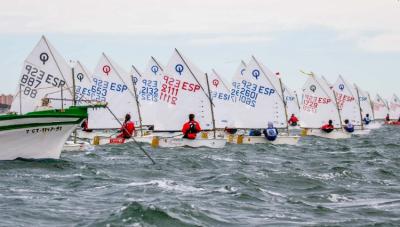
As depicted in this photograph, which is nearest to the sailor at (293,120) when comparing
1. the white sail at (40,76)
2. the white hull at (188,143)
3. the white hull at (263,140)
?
the white hull at (263,140)

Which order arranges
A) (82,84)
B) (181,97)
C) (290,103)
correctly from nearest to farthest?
(181,97)
(82,84)
(290,103)

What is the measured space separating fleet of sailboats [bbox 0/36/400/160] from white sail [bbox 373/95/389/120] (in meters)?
66.2

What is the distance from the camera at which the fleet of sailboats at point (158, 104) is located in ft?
92.6

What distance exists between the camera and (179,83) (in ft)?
142

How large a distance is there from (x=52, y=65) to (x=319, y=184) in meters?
23.1

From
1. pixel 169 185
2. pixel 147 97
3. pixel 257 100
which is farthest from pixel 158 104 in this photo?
pixel 169 185

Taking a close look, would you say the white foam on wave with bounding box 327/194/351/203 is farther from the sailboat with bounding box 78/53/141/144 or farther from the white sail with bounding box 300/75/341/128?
the white sail with bounding box 300/75/341/128

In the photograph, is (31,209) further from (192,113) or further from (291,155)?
(192,113)

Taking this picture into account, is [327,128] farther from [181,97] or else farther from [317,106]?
[181,97]

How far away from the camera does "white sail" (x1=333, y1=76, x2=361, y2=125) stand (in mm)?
68494

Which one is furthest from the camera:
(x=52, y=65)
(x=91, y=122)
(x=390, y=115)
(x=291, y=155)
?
(x=390, y=115)

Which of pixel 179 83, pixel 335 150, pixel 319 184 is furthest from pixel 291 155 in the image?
pixel 319 184

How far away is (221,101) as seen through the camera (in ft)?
178

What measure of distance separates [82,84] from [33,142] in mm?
28983
